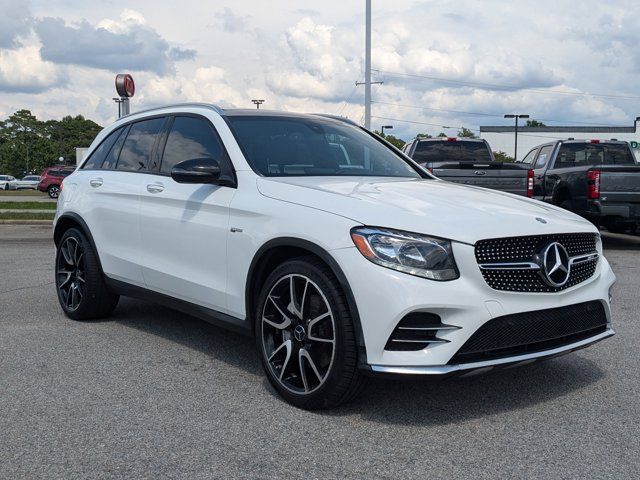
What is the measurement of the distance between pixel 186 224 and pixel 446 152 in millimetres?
10178

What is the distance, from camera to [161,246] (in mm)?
5277

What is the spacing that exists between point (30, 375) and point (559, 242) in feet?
11.1

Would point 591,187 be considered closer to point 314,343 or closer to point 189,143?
point 189,143

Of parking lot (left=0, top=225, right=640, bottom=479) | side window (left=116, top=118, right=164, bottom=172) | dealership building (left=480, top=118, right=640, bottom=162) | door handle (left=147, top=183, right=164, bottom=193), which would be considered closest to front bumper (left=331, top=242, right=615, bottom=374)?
parking lot (left=0, top=225, right=640, bottom=479)

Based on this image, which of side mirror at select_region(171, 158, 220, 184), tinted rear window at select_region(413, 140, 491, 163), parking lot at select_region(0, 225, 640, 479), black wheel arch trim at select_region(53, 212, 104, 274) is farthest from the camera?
tinted rear window at select_region(413, 140, 491, 163)

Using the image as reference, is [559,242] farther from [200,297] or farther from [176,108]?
[176,108]

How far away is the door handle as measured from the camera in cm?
535

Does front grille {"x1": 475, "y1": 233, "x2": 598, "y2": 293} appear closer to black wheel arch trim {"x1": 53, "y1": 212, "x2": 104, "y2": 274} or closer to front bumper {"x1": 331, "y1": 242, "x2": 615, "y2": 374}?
front bumper {"x1": 331, "y1": 242, "x2": 615, "y2": 374}

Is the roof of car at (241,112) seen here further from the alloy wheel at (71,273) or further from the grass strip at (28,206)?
the grass strip at (28,206)

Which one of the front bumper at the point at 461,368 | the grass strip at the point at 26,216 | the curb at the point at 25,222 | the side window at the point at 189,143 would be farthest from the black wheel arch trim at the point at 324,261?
the grass strip at the point at 26,216

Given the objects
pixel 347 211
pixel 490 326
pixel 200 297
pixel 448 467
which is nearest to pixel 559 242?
pixel 490 326

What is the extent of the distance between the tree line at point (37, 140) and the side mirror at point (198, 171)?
125277 millimetres

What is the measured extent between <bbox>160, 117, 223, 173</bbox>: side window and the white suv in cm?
1

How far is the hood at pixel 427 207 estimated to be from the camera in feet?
12.3
